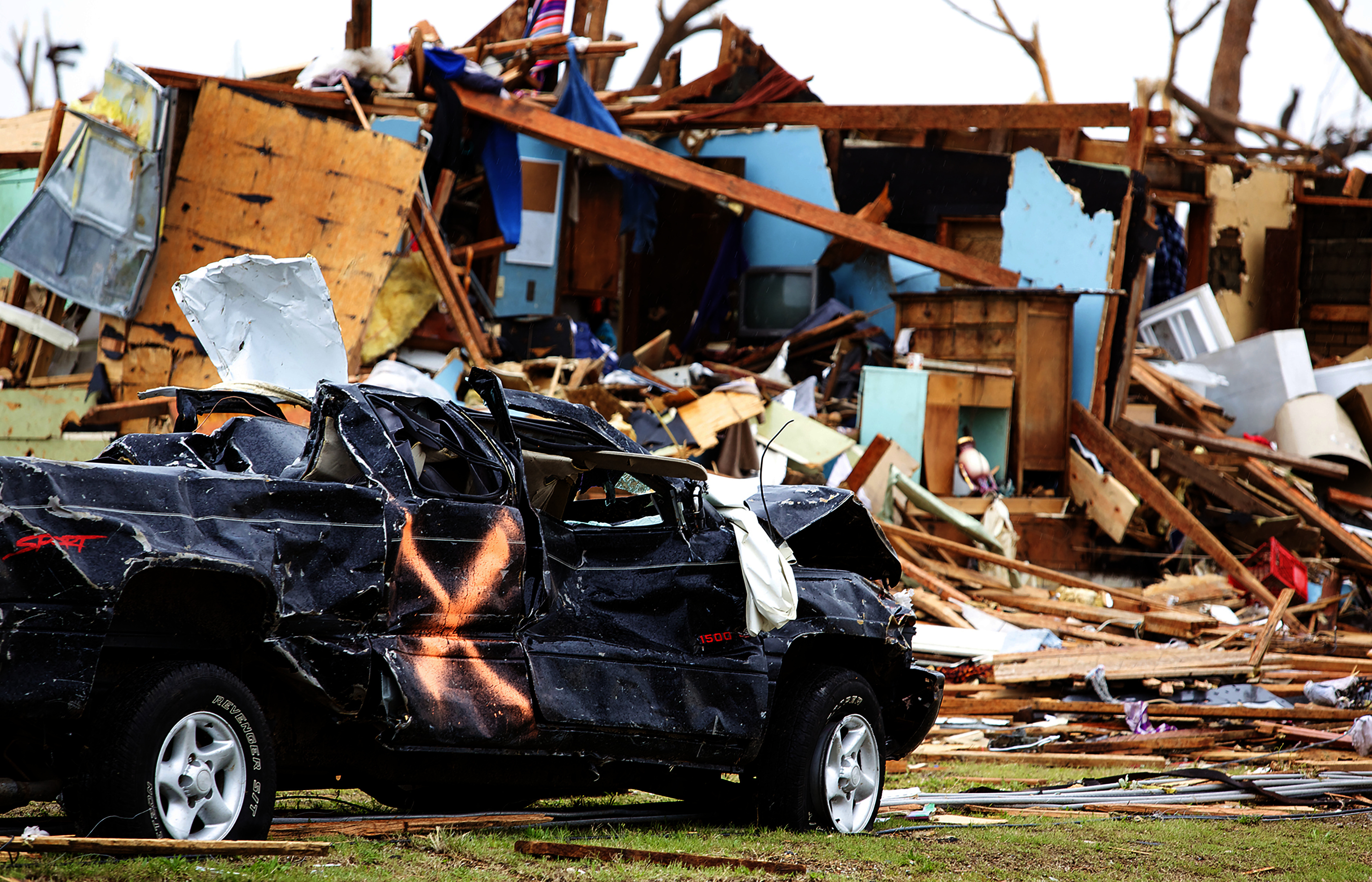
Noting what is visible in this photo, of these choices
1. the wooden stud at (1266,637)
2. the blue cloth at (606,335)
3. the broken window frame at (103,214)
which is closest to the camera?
the wooden stud at (1266,637)

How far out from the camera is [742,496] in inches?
269

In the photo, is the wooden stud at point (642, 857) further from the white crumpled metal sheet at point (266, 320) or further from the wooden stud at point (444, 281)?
the wooden stud at point (444, 281)

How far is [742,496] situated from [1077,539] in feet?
41.0

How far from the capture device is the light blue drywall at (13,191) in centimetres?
1630

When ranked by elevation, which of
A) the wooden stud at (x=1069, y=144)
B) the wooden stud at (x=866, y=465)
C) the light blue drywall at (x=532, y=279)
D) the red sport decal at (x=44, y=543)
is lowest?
the wooden stud at (x=866, y=465)

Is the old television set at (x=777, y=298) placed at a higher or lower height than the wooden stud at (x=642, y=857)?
higher

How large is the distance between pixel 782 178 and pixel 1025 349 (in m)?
5.63

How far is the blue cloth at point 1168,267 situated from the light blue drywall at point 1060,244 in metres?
5.29

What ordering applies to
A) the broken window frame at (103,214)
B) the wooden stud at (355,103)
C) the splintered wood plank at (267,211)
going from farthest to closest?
1. the wooden stud at (355,103)
2. the splintered wood plank at (267,211)
3. the broken window frame at (103,214)

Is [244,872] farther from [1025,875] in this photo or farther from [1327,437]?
[1327,437]

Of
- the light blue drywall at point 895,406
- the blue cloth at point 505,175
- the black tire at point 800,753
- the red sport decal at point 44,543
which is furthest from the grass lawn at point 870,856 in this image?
the blue cloth at point 505,175

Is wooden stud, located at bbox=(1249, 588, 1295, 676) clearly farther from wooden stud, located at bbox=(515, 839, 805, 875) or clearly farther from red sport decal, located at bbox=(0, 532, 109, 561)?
red sport decal, located at bbox=(0, 532, 109, 561)

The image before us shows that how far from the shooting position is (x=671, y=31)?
40844mm

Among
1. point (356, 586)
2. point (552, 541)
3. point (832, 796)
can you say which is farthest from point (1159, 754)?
point (356, 586)
